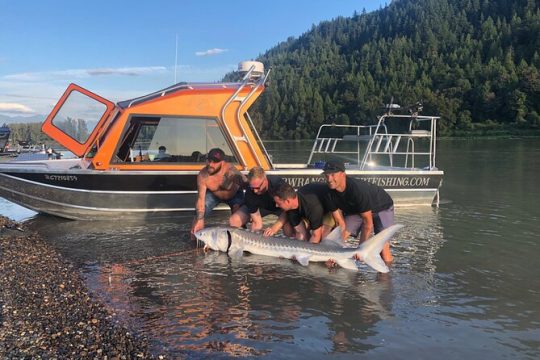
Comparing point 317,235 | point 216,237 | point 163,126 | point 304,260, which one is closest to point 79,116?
point 163,126

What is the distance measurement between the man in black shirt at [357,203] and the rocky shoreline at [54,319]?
3054 millimetres

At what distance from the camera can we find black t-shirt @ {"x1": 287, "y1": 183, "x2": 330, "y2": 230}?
22.0ft

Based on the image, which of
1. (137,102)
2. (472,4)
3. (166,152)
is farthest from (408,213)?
(472,4)

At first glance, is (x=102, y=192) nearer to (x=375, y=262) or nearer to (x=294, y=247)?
(x=294, y=247)

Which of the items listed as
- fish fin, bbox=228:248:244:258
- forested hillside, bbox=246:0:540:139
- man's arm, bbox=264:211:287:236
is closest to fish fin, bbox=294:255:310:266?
man's arm, bbox=264:211:287:236

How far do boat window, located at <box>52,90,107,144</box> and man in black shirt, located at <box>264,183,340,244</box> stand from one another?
5.33 m

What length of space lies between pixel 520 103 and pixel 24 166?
96.3 meters

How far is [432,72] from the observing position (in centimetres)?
12325

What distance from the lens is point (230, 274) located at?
6.61 metres

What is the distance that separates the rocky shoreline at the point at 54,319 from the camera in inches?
163

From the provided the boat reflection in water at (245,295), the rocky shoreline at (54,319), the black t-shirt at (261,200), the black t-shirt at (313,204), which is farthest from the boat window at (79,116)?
the black t-shirt at (313,204)

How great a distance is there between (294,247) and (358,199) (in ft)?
3.55

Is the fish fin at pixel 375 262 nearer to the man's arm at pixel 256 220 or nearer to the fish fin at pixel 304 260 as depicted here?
the fish fin at pixel 304 260

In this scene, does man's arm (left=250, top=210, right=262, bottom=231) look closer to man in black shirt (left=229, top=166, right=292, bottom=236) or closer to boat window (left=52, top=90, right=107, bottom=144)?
man in black shirt (left=229, top=166, right=292, bottom=236)
